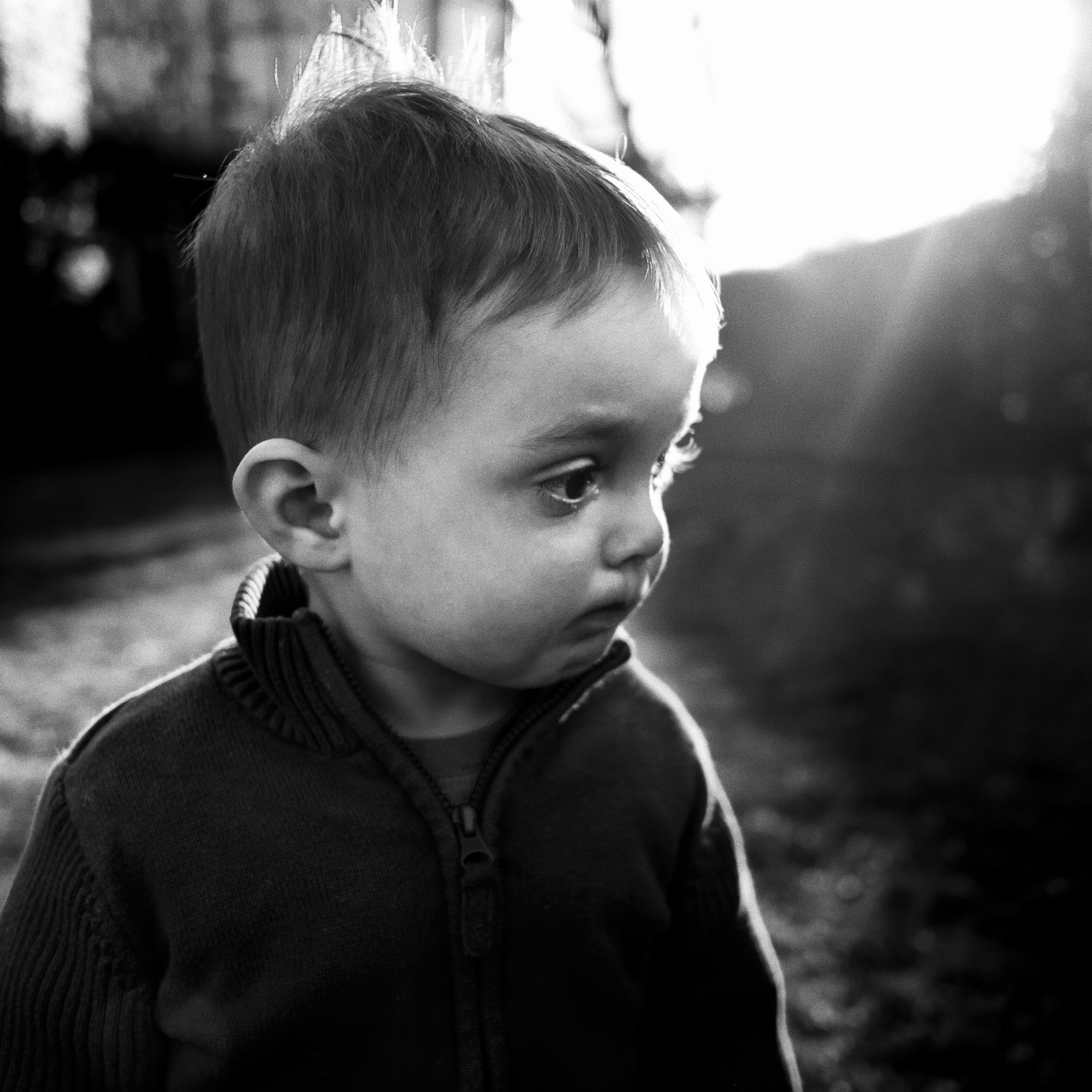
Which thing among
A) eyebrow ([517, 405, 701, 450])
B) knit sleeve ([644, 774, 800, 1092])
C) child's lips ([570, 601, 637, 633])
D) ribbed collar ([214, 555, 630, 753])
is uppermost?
eyebrow ([517, 405, 701, 450])

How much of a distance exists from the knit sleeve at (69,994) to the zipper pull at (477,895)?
1.28 ft

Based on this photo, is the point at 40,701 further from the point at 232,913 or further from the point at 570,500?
the point at 570,500

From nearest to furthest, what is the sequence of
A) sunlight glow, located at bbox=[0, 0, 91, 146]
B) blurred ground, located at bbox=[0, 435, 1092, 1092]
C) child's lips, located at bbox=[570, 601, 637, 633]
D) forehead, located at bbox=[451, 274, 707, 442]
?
forehead, located at bbox=[451, 274, 707, 442], child's lips, located at bbox=[570, 601, 637, 633], blurred ground, located at bbox=[0, 435, 1092, 1092], sunlight glow, located at bbox=[0, 0, 91, 146]

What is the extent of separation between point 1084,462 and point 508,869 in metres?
4.71

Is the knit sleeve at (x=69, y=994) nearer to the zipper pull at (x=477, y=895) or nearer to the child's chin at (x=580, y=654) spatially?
the zipper pull at (x=477, y=895)

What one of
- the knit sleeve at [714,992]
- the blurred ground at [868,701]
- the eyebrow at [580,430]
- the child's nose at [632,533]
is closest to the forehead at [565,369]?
the eyebrow at [580,430]

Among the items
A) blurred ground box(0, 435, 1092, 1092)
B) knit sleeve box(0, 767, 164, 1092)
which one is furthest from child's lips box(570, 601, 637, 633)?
blurred ground box(0, 435, 1092, 1092)

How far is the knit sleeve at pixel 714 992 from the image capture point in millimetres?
1572

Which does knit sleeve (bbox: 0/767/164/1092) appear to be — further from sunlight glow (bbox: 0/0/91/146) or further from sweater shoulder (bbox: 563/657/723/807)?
sunlight glow (bbox: 0/0/91/146)

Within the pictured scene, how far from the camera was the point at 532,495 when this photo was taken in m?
1.26

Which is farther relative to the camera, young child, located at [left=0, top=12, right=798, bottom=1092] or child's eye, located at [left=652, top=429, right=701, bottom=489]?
child's eye, located at [left=652, top=429, right=701, bottom=489]

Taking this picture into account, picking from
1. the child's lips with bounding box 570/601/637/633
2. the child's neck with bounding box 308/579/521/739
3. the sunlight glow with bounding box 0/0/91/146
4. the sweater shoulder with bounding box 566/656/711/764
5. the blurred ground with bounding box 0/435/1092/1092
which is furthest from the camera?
the sunlight glow with bounding box 0/0/91/146

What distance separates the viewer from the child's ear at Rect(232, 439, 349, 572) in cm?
131

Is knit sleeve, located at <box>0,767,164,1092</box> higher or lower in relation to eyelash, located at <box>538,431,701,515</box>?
lower
